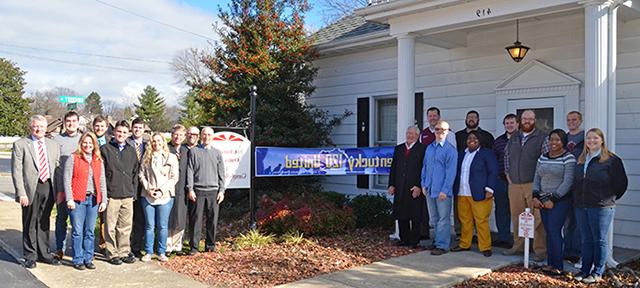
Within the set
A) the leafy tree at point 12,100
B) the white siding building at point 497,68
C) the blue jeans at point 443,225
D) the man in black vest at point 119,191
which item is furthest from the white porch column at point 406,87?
the leafy tree at point 12,100

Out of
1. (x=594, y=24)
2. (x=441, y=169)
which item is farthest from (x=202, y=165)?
(x=594, y=24)

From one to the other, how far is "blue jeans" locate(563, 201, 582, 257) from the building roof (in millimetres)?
5177

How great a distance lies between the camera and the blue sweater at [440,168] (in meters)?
7.17

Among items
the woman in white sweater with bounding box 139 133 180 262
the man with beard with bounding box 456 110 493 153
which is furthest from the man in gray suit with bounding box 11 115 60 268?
the man with beard with bounding box 456 110 493 153

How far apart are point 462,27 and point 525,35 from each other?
1350mm

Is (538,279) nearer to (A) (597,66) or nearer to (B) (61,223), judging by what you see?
(A) (597,66)

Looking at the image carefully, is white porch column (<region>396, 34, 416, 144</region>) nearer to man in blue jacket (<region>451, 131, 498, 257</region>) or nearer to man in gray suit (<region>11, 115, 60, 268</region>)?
man in blue jacket (<region>451, 131, 498, 257</region>)

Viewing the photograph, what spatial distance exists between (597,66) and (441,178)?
2316 millimetres

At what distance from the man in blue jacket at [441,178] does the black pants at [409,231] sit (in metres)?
0.33

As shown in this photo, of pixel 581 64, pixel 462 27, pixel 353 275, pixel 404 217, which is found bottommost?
pixel 353 275

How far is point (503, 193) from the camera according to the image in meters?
7.45

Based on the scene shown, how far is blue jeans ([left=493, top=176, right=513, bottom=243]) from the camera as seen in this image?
7.42 metres

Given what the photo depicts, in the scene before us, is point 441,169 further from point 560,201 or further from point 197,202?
point 197,202

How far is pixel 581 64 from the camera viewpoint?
800 cm
